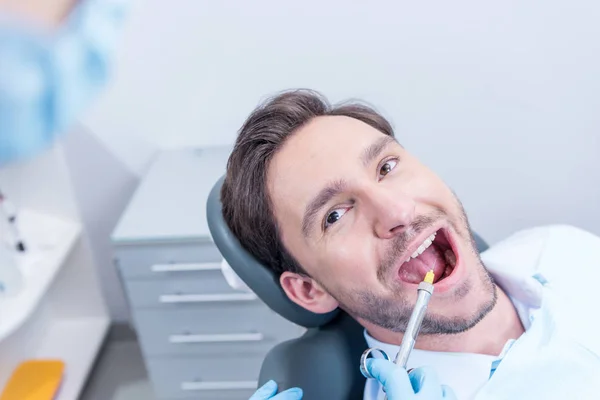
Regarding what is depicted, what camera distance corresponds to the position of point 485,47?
5.38ft

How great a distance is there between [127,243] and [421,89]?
2.98ft

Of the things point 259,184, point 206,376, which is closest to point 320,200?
point 259,184

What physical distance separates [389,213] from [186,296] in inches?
33.8

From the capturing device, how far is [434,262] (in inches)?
44.2

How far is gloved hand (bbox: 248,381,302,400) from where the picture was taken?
1012 millimetres

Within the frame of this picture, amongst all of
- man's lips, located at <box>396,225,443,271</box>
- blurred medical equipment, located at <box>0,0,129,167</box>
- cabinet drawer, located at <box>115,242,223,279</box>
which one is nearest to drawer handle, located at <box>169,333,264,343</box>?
cabinet drawer, located at <box>115,242,223,279</box>

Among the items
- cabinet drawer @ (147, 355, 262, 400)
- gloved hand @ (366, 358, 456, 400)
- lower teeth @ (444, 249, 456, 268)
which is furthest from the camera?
cabinet drawer @ (147, 355, 262, 400)

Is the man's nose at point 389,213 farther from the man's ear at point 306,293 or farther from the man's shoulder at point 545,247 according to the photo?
the man's shoulder at point 545,247

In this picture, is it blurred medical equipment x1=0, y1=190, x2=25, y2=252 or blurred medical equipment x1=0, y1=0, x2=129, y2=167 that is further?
blurred medical equipment x1=0, y1=190, x2=25, y2=252

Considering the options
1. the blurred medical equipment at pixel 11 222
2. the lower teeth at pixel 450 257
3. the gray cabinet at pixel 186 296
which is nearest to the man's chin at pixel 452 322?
the lower teeth at pixel 450 257

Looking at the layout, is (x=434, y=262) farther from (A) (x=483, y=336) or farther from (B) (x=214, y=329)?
(B) (x=214, y=329)

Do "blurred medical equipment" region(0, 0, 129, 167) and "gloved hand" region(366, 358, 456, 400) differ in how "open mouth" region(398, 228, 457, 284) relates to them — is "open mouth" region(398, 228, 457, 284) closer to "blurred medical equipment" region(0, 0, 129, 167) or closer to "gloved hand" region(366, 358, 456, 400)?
"gloved hand" region(366, 358, 456, 400)

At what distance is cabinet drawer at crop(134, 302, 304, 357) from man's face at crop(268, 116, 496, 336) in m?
0.63

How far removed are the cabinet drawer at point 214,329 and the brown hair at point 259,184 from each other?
0.61 m
